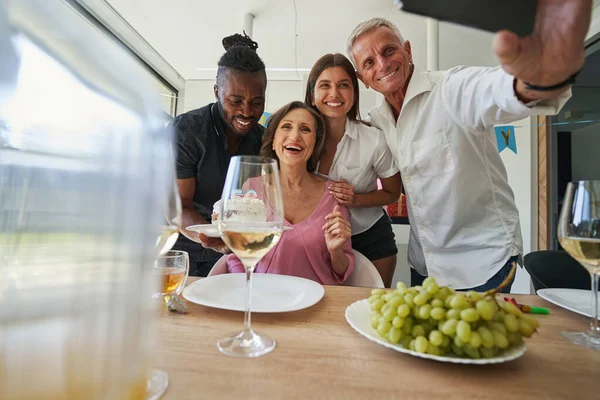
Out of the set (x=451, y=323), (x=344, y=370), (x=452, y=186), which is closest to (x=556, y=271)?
(x=452, y=186)

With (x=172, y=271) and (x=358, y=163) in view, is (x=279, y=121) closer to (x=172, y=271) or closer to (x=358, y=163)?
(x=358, y=163)

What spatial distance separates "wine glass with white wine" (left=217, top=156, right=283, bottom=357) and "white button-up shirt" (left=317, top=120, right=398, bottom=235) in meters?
1.05

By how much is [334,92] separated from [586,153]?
305cm

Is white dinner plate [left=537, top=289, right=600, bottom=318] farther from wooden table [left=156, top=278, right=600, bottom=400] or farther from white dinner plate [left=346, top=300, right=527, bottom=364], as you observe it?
white dinner plate [left=346, top=300, right=527, bottom=364]

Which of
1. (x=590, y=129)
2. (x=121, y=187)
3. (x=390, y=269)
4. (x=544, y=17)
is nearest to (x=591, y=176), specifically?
(x=590, y=129)

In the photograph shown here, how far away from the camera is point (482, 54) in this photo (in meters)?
4.14

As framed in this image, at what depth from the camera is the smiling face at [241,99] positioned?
162cm

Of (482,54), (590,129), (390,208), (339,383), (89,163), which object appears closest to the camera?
(89,163)

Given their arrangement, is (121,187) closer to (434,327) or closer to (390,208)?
(434,327)

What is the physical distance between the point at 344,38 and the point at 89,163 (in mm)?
4290

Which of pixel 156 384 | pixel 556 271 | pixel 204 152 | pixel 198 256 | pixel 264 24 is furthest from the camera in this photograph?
pixel 264 24

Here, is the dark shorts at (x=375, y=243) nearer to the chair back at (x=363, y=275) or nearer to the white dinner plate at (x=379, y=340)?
the chair back at (x=363, y=275)

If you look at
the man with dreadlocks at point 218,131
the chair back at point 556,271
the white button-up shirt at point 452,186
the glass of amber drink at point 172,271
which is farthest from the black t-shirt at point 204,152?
the chair back at point 556,271

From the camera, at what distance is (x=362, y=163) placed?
1539mm
